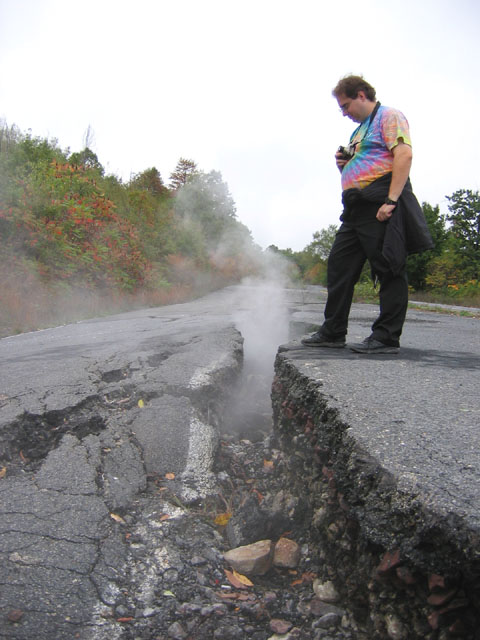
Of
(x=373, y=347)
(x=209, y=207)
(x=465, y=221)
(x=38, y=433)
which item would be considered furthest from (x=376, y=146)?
(x=465, y=221)

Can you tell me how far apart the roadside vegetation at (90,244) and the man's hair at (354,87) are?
6081 millimetres

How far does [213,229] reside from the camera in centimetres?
2356

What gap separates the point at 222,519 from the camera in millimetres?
2217

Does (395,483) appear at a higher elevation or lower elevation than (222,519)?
higher

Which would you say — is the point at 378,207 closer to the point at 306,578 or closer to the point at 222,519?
the point at 222,519

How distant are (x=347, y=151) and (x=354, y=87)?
38 centimetres

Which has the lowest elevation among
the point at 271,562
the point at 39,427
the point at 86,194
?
the point at 271,562

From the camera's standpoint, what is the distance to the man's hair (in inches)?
123

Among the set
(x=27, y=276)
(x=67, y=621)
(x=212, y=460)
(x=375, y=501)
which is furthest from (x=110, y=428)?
(x=27, y=276)

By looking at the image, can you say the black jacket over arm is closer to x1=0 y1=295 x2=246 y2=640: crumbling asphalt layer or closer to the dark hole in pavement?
x1=0 y1=295 x2=246 y2=640: crumbling asphalt layer

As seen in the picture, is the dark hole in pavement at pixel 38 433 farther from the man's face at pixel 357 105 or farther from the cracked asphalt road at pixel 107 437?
the man's face at pixel 357 105

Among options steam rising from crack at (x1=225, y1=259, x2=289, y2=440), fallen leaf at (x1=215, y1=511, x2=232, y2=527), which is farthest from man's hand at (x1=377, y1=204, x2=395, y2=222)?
fallen leaf at (x1=215, y1=511, x2=232, y2=527)

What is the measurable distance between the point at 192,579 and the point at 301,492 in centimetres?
61

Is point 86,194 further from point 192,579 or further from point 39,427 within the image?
point 192,579
